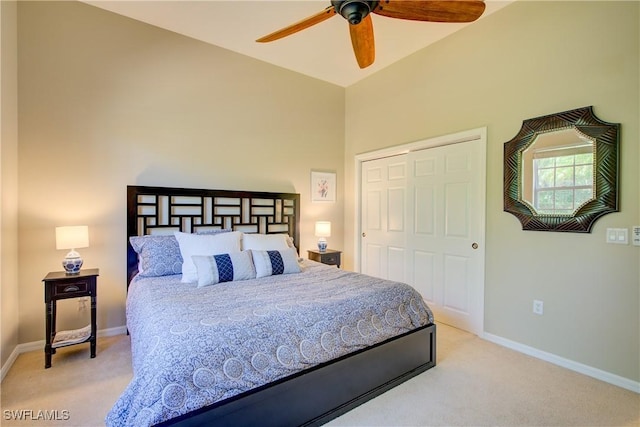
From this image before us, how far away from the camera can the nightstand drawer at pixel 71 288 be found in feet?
8.21

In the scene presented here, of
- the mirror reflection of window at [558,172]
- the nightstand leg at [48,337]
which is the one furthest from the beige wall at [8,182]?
the mirror reflection of window at [558,172]

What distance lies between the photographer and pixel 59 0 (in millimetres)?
2832

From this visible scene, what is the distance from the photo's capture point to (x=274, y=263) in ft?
9.66

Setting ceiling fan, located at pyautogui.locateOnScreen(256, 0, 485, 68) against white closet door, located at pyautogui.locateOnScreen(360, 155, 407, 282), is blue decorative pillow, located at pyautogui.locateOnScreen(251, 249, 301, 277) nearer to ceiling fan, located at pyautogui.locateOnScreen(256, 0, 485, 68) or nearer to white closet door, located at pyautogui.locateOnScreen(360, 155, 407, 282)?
white closet door, located at pyautogui.locateOnScreen(360, 155, 407, 282)

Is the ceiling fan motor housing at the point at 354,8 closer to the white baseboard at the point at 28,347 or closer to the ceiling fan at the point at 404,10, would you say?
the ceiling fan at the point at 404,10

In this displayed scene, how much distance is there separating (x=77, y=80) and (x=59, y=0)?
710 millimetres

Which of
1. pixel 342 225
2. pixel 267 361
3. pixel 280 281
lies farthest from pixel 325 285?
pixel 342 225

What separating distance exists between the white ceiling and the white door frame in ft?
3.68

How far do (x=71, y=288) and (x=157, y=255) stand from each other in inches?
26.5

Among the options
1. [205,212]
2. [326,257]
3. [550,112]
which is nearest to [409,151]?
[550,112]

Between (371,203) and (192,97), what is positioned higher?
(192,97)

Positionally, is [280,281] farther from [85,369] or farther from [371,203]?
[371,203]

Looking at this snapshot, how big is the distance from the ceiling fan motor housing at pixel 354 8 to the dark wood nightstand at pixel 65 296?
2.81 m

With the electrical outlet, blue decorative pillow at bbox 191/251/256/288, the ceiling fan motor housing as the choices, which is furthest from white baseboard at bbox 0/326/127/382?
the electrical outlet
